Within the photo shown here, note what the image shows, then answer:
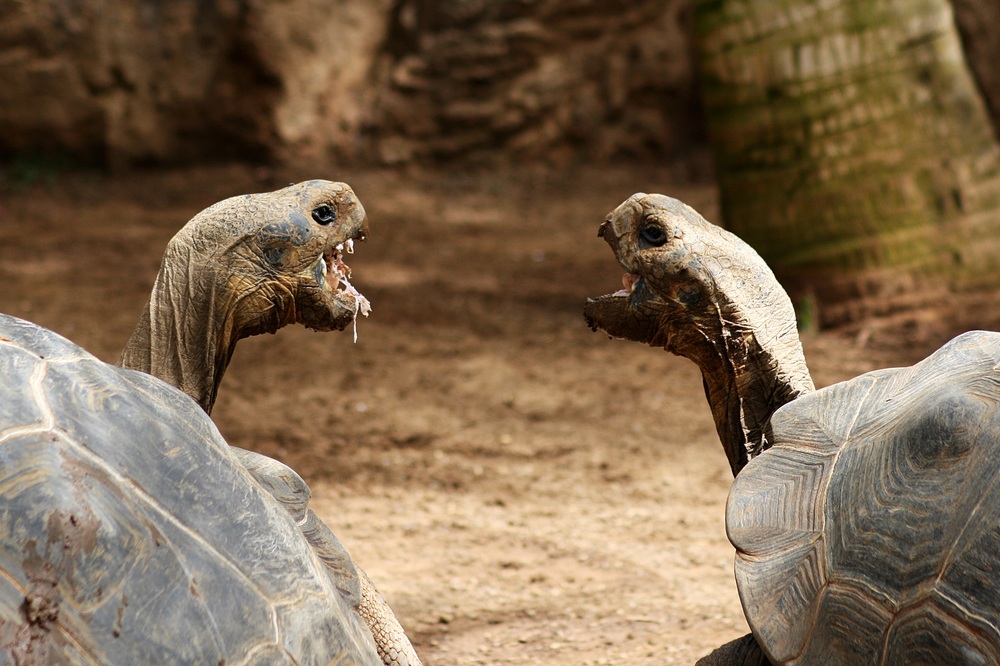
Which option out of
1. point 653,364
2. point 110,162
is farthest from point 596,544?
point 110,162

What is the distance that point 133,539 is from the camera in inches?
58.2

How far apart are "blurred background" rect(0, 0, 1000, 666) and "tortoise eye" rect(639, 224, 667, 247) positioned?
1027 millimetres

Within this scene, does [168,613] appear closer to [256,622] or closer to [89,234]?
[256,622]

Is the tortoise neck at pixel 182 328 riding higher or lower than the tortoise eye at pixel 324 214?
lower

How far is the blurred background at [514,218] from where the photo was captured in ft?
11.2

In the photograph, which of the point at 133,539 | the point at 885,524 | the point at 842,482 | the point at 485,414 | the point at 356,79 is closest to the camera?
the point at 133,539

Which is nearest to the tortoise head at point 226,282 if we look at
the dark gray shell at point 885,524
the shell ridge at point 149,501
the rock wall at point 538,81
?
the shell ridge at point 149,501

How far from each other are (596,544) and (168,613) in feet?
6.92

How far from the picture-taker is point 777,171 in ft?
17.1

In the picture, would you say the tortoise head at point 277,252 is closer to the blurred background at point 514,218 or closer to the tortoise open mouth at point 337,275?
the tortoise open mouth at point 337,275

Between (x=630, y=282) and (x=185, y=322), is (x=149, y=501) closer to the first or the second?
(x=185, y=322)

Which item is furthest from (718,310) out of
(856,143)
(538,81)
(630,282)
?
(538,81)

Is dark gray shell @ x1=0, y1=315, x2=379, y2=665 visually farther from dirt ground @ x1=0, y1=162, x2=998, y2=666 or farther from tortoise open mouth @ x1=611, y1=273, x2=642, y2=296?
dirt ground @ x1=0, y1=162, x2=998, y2=666

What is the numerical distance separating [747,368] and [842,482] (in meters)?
0.48
